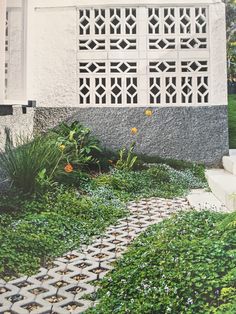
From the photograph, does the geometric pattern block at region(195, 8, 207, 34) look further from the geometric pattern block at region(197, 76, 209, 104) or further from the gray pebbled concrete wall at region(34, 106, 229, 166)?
the gray pebbled concrete wall at region(34, 106, 229, 166)

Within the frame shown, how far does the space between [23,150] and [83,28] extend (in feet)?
11.7

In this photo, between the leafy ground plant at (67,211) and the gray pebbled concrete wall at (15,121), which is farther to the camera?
the gray pebbled concrete wall at (15,121)

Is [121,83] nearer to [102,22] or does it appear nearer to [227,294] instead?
[102,22]

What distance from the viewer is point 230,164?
7637mm

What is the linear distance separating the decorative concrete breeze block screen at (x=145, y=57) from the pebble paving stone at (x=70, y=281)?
397cm

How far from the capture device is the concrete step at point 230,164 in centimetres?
740

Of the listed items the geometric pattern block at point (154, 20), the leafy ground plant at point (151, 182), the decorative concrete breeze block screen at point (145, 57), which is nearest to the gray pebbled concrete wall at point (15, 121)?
the decorative concrete breeze block screen at point (145, 57)

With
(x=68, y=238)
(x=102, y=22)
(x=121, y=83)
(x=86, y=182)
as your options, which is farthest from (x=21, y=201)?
(x=102, y=22)

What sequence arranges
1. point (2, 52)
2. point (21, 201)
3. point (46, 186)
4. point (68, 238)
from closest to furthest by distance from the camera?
point (68, 238), point (21, 201), point (46, 186), point (2, 52)

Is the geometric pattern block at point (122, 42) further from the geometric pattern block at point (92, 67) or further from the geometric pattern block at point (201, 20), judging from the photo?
the geometric pattern block at point (201, 20)

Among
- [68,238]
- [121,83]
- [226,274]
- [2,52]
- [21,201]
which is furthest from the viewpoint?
[121,83]

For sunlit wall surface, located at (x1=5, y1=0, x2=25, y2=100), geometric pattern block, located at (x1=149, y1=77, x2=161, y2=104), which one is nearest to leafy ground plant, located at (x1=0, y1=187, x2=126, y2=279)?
sunlit wall surface, located at (x1=5, y1=0, x2=25, y2=100)

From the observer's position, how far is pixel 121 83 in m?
8.34

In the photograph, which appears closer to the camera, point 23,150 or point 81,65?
point 23,150
